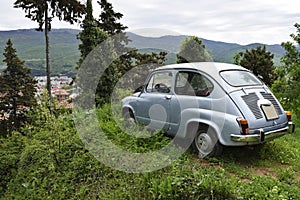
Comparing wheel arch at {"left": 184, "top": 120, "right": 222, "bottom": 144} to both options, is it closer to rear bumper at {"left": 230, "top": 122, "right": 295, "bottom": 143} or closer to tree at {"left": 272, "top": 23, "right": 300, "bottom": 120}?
rear bumper at {"left": 230, "top": 122, "right": 295, "bottom": 143}

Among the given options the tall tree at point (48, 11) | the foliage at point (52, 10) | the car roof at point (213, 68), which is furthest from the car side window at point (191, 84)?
the foliage at point (52, 10)

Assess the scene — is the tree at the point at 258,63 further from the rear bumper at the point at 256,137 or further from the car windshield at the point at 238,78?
the rear bumper at the point at 256,137

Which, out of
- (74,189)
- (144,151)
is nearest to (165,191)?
(144,151)

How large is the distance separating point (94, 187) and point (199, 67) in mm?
2949

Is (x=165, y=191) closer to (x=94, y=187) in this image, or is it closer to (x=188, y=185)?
(x=188, y=185)

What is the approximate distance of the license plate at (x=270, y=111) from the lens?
4.55m

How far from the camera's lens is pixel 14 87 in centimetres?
2058

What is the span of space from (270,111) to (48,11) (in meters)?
17.1

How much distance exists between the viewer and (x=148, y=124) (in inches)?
235

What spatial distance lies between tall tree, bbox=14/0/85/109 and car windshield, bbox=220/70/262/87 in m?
14.2

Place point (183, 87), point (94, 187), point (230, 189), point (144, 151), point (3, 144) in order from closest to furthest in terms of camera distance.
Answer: point (230, 189)
point (94, 187)
point (144, 151)
point (183, 87)
point (3, 144)

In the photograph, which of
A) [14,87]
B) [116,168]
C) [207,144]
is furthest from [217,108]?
[14,87]

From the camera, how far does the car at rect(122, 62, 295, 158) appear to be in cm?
438

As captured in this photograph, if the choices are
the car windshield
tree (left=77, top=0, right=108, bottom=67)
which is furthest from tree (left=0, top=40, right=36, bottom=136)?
the car windshield
